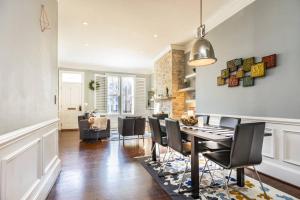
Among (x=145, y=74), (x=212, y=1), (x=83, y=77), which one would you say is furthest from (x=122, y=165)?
(x=145, y=74)

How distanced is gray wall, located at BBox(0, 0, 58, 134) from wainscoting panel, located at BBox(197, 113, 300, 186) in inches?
133

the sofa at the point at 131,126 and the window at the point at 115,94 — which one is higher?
the window at the point at 115,94

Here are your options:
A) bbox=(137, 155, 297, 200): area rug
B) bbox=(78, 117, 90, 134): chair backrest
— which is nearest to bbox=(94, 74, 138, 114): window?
bbox=(78, 117, 90, 134): chair backrest

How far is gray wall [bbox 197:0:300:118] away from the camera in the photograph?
2568mm

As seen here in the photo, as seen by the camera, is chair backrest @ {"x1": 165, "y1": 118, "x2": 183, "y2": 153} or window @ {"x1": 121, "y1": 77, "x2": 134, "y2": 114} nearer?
chair backrest @ {"x1": 165, "y1": 118, "x2": 183, "y2": 153}

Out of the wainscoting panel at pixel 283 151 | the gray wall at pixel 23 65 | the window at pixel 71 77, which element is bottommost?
the wainscoting panel at pixel 283 151

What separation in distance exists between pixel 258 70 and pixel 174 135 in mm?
1921

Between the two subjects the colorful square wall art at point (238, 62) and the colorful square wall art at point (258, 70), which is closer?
the colorful square wall art at point (258, 70)

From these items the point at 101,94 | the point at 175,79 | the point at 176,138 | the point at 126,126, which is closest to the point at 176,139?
the point at 176,138

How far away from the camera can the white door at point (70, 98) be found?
8258mm

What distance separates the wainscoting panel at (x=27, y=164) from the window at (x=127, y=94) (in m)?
6.84

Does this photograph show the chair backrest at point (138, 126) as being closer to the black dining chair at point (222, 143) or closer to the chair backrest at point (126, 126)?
the chair backrest at point (126, 126)

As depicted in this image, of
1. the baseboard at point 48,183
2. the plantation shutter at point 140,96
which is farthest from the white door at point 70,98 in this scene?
the baseboard at point 48,183

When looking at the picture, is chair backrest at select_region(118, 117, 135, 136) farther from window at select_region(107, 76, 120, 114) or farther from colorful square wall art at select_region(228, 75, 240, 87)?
window at select_region(107, 76, 120, 114)
